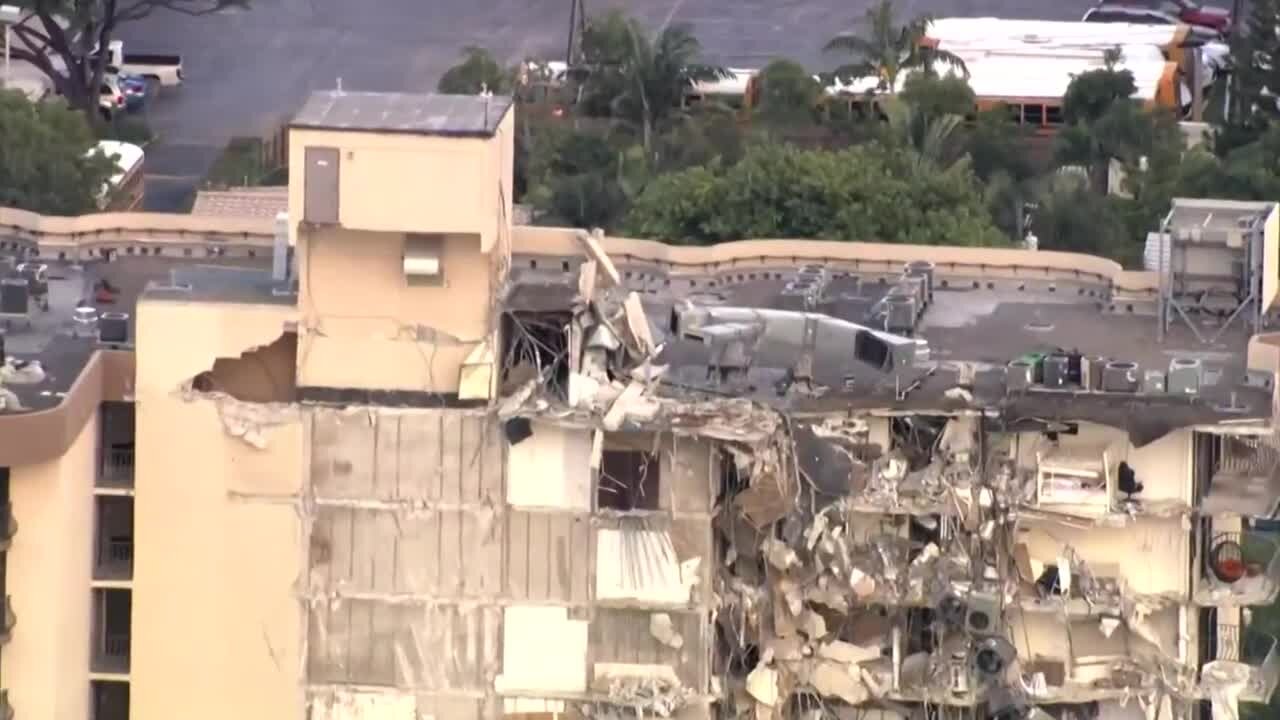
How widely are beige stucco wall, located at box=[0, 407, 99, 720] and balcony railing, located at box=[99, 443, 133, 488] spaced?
1.25 feet

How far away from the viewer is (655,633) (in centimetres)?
3962

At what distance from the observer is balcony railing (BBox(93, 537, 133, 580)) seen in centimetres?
4056

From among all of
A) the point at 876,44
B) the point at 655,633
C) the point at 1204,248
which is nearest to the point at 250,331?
the point at 655,633

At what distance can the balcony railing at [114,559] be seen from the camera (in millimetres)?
40562

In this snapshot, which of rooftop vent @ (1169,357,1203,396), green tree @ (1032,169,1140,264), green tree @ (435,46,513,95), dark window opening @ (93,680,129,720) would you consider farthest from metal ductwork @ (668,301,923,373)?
green tree @ (435,46,513,95)

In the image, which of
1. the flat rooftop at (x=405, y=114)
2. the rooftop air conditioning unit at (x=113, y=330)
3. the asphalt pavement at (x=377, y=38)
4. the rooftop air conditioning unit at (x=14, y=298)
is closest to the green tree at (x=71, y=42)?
the asphalt pavement at (x=377, y=38)

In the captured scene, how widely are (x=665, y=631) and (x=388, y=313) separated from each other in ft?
11.5

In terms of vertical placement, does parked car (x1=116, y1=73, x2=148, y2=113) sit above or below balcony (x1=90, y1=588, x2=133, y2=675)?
above

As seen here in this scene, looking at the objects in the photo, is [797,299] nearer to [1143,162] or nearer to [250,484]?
[250,484]

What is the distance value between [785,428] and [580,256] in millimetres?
5010

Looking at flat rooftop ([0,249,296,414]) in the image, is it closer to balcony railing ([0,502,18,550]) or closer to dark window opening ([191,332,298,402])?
dark window opening ([191,332,298,402])

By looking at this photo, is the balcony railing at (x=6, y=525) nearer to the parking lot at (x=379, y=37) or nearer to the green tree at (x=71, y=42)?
the green tree at (x=71, y=42)

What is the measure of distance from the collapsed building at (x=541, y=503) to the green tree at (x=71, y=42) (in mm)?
59195

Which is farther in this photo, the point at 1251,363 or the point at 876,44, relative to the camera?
the point at 876,44
